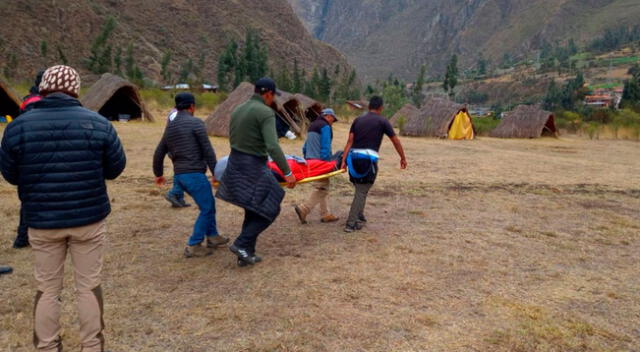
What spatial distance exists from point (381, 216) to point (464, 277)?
217cm

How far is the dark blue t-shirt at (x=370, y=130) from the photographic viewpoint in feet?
16.8

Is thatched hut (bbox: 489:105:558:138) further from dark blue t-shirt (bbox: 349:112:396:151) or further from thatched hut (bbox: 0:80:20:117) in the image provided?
thatched hut (bbox: 0:80:20:117)

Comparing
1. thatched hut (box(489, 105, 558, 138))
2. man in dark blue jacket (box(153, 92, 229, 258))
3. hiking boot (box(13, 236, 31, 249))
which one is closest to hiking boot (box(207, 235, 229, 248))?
man in dark blue jacket (box(153, 92, 229, 258))

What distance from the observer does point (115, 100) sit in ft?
58.9

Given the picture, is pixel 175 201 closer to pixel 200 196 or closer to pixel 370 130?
pixel 200 196

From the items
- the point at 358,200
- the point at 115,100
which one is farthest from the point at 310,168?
the point at 115,100

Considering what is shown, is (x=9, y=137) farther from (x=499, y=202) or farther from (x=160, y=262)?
(x=499, y=202)

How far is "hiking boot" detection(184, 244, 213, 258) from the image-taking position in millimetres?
4395

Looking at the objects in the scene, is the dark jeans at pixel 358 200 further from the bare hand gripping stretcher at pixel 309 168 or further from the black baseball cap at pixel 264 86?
the black baseball cap at pixel 264 86

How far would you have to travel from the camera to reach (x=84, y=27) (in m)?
46.5

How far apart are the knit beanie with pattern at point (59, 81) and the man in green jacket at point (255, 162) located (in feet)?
4.98

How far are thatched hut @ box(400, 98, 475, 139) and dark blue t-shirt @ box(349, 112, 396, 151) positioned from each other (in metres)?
15.9

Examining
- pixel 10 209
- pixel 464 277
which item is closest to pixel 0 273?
pixel 10 209

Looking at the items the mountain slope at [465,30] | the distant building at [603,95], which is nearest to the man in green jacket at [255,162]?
the distant building at [603,95]
